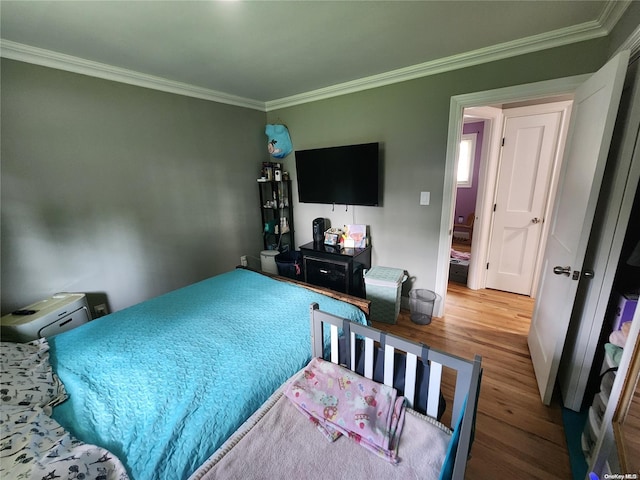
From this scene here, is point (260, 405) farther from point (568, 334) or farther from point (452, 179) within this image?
point (452, 179)

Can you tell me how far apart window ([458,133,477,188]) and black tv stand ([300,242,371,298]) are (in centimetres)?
338

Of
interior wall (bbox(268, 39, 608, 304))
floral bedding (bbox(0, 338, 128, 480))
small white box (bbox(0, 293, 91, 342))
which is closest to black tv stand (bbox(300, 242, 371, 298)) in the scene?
interior wall (bbox(268, 39, 608, 304))

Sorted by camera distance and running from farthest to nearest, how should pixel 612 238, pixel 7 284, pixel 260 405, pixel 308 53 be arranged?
1. pixel 308 53
2. pixel 7 284
3. pixel 612 238
4. pixel 260 405

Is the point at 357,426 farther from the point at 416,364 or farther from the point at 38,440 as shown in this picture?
the point at 38,440

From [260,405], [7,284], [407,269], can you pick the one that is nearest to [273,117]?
[407,269]

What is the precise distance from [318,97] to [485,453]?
3.19m

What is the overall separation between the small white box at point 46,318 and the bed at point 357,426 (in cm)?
169

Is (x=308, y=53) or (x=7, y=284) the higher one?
(x=308, y=53)

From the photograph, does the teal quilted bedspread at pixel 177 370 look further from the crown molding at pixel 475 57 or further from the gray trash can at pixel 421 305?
the crown molding at pixel 475 57

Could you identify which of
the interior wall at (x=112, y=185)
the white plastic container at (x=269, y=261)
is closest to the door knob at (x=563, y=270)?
the white plastic container at (x=269, y=261)

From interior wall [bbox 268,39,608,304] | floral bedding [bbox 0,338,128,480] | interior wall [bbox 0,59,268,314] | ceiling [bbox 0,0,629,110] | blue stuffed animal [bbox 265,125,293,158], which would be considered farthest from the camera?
blue stuffed animal [bbox 265,125,293,158]

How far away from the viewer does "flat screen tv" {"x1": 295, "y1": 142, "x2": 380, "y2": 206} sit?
2.55 metres

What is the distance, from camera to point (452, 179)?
7.46 feet

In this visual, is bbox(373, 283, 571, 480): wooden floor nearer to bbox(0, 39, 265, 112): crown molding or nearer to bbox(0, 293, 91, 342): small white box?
bbox(0, 293, 91, 342): small white box
